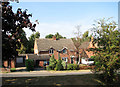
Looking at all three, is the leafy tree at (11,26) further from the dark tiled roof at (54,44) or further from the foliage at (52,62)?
the dark tiled roof at (54,44)

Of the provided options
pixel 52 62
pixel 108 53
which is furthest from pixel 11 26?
pixel 52 62

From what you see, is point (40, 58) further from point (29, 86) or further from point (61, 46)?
point (29, 86)

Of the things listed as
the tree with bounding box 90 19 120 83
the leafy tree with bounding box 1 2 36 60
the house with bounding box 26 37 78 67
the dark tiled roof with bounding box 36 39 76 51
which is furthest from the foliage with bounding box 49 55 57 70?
the leafy tree with bounding box 1 2 36 60

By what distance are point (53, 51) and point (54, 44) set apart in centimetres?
327

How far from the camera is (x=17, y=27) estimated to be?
5.51 metres

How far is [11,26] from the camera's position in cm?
536

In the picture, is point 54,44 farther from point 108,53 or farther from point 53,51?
point 108,53

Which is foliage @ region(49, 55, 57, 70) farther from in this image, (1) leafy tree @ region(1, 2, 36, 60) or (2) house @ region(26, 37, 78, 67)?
(1) leafy tree @ region(1, 2, 36, 60)

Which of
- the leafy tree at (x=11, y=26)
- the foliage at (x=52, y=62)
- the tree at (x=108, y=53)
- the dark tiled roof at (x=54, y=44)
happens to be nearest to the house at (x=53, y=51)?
the dark tiled roof at (x=54, y=44)

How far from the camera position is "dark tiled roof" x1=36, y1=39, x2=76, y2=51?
3662 centimetres

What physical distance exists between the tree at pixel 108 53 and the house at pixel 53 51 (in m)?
26.0

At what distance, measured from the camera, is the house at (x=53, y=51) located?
3366cm

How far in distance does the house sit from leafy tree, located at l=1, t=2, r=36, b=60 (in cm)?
2799

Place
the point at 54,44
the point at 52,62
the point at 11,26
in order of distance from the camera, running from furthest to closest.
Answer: the point at 54,44, the point at 52,62, the point at 11,26
